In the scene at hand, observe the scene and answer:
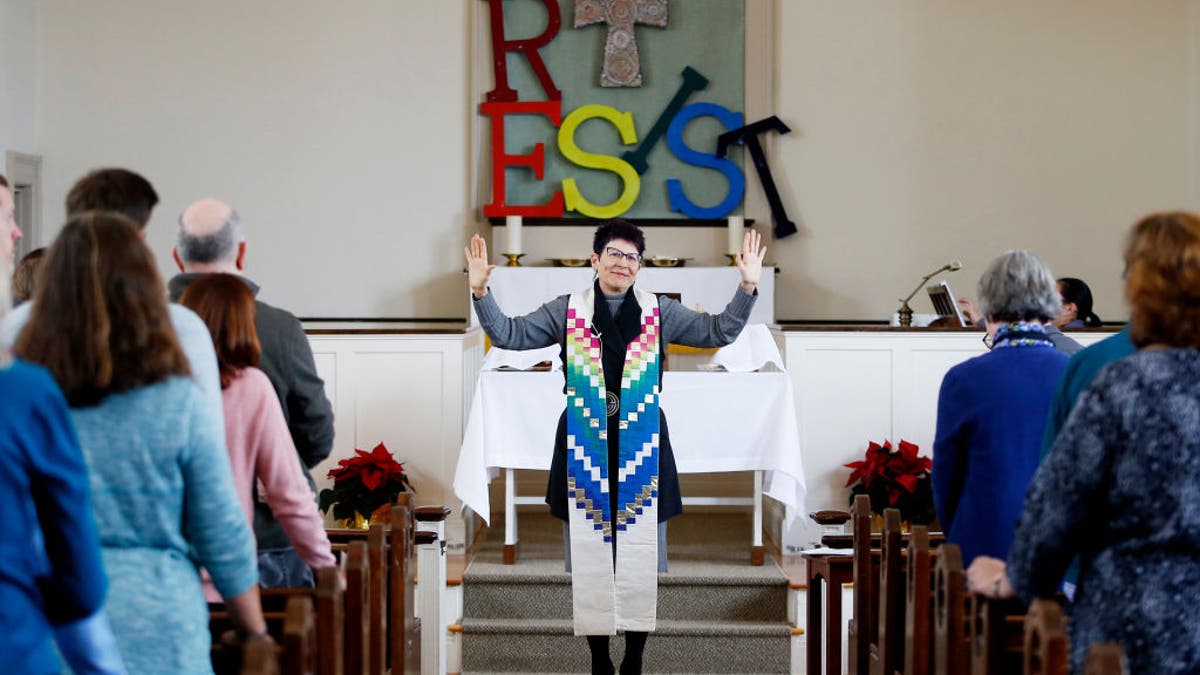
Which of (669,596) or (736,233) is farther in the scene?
(736,233)

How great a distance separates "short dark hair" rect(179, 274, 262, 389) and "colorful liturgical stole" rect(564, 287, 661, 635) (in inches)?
76.6

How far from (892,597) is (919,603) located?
462 mm

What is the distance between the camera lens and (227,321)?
2805mm

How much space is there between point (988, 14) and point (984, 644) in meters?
6.67

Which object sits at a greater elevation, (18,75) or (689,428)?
(18,75)

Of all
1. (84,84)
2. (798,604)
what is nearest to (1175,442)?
(798,604)

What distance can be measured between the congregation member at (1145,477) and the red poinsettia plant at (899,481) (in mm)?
3995

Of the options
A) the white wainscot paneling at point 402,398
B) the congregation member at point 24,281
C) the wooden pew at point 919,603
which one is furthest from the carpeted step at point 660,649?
the wooden pew at point 919,603

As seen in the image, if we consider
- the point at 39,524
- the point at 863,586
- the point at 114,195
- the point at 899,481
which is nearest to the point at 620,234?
the point at 863,586

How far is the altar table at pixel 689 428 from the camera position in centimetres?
607

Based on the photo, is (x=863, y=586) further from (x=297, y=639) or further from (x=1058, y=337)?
(x=297, y=639)

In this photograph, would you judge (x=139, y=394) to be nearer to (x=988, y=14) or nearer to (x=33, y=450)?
(x=33, y=450)

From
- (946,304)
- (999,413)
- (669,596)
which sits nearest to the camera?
(999,413)

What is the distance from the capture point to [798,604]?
5.73 m
